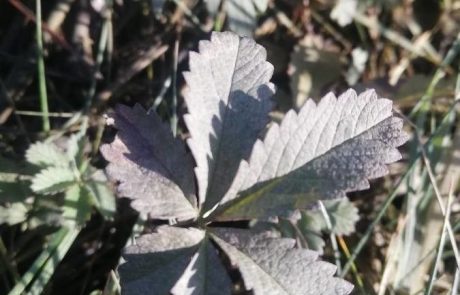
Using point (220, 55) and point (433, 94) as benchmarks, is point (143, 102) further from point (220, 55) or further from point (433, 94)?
point (433, 94)

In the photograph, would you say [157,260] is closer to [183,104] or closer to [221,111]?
[221,111]

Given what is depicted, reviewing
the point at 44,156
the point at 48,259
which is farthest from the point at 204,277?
the point at 44,156

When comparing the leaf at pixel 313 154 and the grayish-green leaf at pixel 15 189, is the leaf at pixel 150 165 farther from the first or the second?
the grayish-green leaf at pixel 15 189

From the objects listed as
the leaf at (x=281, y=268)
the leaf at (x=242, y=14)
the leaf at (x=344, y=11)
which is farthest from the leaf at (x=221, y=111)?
the leaf at (x=344, y=11)

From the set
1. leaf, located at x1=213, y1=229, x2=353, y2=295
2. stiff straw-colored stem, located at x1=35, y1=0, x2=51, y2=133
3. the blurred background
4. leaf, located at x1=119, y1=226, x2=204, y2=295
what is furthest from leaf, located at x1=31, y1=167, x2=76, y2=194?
leaf, located at x1=213, y1=229, x2=353, y2=295

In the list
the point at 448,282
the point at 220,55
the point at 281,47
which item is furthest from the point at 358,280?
the point at 281,47

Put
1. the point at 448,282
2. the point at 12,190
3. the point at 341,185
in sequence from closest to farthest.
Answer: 1. the point at 341,185
2. the point at 12,190
3. the point at 448,282

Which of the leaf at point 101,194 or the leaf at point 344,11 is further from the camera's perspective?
the leaf at point 344,11
